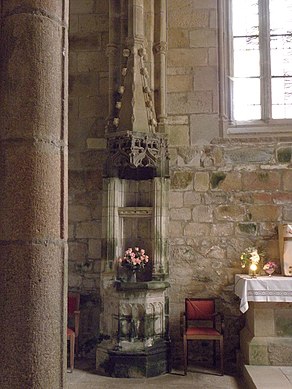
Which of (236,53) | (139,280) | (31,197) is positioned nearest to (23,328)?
(31,197)

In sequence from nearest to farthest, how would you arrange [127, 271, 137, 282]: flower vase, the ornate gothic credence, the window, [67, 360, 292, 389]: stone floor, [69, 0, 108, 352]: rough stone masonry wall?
[67, 360, 292, 389]: stone floor
the ornate gothic credence
[127, 271, 137, 282]: flower vase
[69, 0, 108, 352]: rough stone masonry wall
the window

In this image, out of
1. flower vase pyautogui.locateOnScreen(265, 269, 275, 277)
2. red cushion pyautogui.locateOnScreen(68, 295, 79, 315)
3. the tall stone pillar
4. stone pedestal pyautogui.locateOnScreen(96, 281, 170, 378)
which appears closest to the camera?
the tall stone pillar

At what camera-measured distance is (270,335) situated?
200 inches

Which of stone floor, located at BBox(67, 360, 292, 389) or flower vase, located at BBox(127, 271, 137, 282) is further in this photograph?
flower vase, located at BBox(127, 271, 137, 282)

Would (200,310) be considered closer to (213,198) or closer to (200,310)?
(200,310)

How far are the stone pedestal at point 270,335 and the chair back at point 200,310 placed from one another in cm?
49

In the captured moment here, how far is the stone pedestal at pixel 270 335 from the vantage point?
→ 4992 mm

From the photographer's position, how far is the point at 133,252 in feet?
17.6

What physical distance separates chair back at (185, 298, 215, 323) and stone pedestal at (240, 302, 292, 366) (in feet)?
1.59

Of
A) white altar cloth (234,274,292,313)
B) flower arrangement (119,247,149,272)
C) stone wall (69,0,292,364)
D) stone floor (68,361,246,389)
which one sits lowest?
stone floor (68,361,246,389)

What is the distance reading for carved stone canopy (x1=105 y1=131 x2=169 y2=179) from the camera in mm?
5262

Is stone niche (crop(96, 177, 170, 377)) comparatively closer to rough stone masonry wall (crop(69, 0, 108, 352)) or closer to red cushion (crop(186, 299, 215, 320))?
red cushion (crop(186, 299, 215, 320))

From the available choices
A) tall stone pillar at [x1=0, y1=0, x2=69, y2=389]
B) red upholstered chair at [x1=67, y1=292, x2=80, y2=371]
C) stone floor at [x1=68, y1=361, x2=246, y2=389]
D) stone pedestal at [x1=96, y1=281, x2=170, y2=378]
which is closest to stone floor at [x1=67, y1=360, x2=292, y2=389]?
stone floor at [x1=68, y1=361, x2=246, y2=389]

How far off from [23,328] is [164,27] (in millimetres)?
4848
